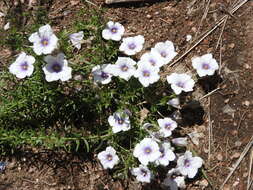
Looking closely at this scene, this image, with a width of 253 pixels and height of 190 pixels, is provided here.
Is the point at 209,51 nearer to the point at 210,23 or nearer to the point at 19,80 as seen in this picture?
the point at 210,23

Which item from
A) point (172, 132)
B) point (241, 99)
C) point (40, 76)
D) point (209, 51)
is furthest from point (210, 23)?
point (40, 76)

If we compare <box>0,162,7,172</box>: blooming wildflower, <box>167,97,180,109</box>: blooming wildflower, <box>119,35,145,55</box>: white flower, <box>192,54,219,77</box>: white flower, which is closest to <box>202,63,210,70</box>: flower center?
<box>192,54,219,77</box>: white flower

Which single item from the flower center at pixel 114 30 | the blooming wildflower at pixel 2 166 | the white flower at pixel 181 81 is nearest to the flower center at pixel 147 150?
the white flower at pixel 181 81

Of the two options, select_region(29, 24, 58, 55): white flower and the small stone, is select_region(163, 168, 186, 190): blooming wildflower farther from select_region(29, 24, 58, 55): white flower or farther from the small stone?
select_region(29, 24, 58, 55): white flower

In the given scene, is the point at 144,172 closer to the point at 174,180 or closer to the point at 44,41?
the point at 174,180

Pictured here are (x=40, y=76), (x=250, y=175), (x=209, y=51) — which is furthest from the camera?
(x=209, y=51)

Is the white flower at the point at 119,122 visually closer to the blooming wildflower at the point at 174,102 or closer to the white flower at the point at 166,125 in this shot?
the white flower at the point at 166,125

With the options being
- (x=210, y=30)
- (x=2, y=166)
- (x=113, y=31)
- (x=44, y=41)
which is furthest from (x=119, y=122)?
(x=210, y=30)
